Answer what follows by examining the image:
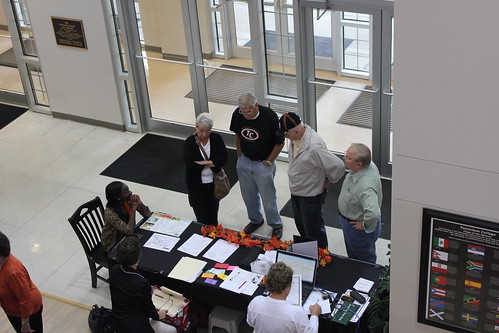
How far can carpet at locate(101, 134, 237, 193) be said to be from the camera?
8734mm

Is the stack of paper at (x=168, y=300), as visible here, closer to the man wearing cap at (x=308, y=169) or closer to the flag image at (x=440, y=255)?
the man wearing cap at (x=308, y=169)

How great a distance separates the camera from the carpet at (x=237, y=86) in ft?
27.8

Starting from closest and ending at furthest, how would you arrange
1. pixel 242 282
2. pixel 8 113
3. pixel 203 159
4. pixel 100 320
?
pixel 242 282
pixel 100 320
pixel 203 159
pixel 8 113

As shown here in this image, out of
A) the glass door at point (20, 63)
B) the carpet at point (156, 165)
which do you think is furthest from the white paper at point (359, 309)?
the glass door at point (20, 63)

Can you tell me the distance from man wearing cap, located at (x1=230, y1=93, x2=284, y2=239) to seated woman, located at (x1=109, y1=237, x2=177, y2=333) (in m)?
2.02

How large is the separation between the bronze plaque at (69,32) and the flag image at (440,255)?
21.9 feet

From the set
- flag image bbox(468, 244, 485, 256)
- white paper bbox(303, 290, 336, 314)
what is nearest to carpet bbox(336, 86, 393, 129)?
white paper bbox(303, 290, 336, 314)

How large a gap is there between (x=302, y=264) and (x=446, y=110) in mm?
2544

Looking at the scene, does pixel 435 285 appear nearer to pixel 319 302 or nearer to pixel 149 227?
pixel 319 302

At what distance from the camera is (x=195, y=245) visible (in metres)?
6.32

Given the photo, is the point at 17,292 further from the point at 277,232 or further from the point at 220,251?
the point at 277,232

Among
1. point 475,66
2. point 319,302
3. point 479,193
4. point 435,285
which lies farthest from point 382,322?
point 475,66

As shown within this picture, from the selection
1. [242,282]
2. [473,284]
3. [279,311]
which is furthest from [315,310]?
[473,284]

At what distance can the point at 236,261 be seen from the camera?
6.07 m
